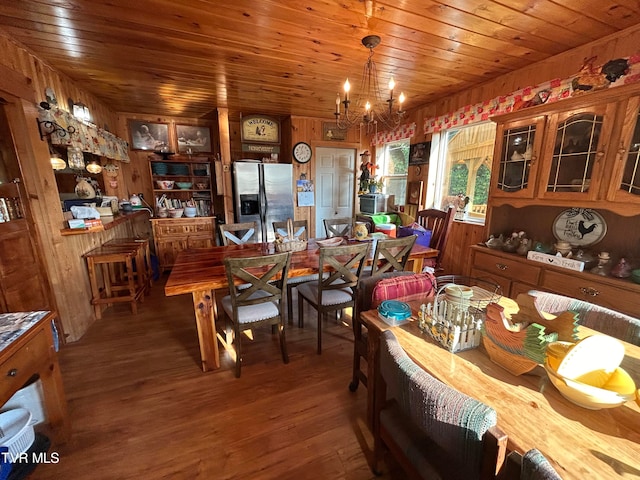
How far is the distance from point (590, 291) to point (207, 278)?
2.68m

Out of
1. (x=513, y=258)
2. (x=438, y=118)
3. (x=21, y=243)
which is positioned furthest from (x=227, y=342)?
(x=438, y=118)

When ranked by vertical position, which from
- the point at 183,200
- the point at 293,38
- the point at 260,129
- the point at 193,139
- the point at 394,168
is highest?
the point at 293,38

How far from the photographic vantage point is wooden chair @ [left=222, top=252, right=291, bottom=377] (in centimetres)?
170

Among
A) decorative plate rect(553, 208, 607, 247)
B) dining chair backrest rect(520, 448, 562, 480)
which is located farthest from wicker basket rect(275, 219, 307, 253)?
decorative plate rect(553, 208, 607, 247)

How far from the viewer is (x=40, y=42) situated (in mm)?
2016

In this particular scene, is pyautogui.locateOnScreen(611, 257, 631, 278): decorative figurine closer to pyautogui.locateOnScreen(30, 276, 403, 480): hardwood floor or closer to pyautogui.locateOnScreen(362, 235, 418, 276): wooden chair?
pyautogui.locateOnScreen(362, 235, 418, 276): wooden chair

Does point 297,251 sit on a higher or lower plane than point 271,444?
higher

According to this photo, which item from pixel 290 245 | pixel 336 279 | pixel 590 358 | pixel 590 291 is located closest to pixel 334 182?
pixel 290 245

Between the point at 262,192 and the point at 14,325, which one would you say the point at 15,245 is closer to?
the point at 14,325

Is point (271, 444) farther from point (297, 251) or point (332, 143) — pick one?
point (332, 143)

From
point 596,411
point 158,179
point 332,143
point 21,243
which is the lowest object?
point 596,411

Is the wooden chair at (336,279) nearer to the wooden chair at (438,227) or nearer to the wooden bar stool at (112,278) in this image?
the wooden chair at (438,227)

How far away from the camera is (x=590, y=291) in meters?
1.82

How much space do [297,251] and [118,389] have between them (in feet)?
5.28
